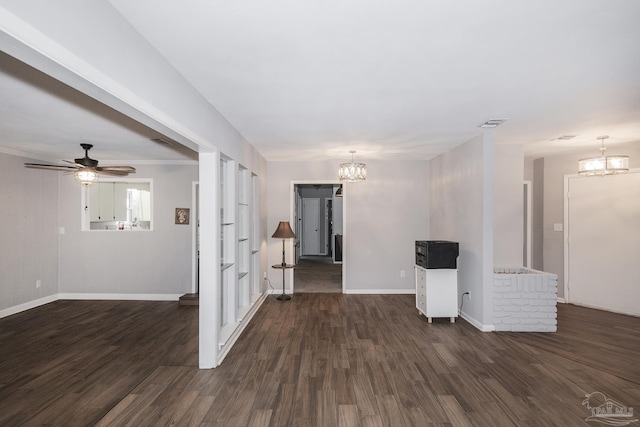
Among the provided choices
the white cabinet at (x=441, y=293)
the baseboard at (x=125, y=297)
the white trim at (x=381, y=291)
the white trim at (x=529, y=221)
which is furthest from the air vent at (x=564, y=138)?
the baseboard at (x=125, y=297)

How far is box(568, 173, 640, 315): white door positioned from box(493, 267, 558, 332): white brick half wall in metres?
1.70

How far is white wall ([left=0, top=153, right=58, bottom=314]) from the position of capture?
16.1 feet

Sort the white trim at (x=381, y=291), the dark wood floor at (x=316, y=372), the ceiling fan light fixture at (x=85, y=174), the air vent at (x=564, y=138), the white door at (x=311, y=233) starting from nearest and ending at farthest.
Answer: the dark wood floor at (x=316, y=372) → the ceiling fan light fixture at (x=85, y=174) → the air vent at (x=564, y=138) → the white trim at (x=381, y=291) → the white door at (x=311, y=233)

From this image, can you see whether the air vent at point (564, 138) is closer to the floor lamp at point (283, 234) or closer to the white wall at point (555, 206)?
the white wall at point (555, 206)

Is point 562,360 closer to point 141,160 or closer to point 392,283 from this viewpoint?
point 392,283

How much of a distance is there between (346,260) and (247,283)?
2.16 metres

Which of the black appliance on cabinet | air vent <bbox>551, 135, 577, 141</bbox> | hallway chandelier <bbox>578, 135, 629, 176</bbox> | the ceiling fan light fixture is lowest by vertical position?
the black appliance on cabinet

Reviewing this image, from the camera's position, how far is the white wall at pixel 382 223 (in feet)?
20.6

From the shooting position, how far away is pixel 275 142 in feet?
15.6

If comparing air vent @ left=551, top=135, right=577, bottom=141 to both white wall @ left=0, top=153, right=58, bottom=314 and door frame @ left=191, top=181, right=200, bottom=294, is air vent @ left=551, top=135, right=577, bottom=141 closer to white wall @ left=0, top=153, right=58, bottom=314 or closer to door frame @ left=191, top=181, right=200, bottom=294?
door frame @ left=191, top=181, right=200, bottom=294

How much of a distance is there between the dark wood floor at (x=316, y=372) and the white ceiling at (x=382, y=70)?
247 cm

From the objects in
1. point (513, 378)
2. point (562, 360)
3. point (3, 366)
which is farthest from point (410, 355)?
point (3, 366)

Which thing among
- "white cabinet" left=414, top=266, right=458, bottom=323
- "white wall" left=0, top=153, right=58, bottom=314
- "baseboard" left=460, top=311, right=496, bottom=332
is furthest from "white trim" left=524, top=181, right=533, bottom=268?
"white wall" left=0, top=153, right=58, bottom=314

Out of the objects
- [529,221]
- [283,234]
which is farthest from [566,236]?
[283,234]
